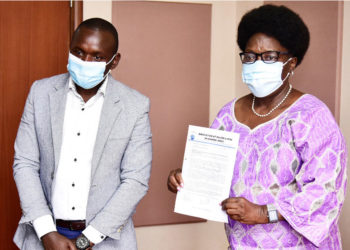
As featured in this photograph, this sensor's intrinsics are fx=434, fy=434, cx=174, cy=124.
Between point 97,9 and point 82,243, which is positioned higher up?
point 97,9

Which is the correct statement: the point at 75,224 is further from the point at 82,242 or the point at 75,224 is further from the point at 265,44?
the point at 265,44

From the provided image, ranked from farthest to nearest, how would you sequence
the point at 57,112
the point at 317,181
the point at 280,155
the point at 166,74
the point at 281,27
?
1. the point at 166,74
2. the point at 57,112
3. the point at 281,27
4. the point at 280,155
5. the point at 317,181

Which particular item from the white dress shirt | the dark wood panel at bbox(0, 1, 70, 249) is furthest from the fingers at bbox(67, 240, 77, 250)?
the dark wood panel at bbox(0, 1, 70, 249)

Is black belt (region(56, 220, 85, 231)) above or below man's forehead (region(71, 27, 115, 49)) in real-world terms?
below

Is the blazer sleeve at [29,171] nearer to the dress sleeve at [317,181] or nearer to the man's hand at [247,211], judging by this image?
the man's hand at [247,211]

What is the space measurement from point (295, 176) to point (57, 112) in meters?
1.11

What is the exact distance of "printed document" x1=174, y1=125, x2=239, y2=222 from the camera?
1906 millimetres

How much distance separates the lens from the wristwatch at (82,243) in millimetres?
1895

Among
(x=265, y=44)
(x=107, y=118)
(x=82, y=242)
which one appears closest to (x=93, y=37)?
(x=107, y=118)

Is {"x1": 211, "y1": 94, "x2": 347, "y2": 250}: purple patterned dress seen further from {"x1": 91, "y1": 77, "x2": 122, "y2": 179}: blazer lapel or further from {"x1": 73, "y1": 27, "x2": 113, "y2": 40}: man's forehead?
{"x1": 73, "y1": 27, "x2": 113, "y2": 40}: man's forehead

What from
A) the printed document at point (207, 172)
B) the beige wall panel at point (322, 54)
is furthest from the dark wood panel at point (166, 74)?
the printed document at point (207, 172)

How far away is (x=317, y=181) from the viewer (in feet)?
5.59

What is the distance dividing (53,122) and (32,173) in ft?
0.83

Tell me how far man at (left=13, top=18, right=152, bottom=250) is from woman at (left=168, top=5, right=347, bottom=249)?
0.84 ft
